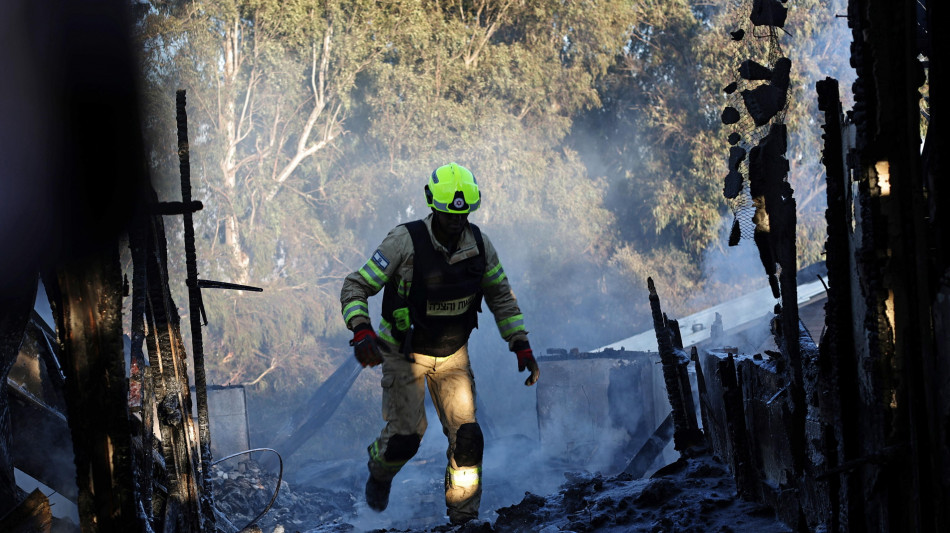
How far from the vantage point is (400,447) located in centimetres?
488

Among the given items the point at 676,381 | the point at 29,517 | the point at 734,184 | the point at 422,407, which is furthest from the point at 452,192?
the point at 29,517

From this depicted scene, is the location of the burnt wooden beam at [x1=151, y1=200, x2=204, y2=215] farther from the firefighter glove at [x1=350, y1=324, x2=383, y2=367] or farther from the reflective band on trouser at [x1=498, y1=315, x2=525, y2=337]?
the reflective band on trouser at [x1=498, y1=315, x2=525, y2=337]

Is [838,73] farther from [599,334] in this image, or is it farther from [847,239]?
[847,239]

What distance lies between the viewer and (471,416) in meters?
4.96

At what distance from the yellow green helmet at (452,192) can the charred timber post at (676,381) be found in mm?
1214

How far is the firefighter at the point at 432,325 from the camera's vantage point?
15.8ft

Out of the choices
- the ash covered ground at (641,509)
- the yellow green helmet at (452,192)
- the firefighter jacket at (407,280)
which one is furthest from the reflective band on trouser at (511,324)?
the ash covered ground at (641,509)

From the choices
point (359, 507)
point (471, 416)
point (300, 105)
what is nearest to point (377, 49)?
point (300, 105)

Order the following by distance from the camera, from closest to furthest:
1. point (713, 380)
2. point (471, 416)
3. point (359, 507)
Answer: point (713, 380), point (471, 416), point (359, 507)

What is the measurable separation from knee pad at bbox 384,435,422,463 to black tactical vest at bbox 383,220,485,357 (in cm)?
52

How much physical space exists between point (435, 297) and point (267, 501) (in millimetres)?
6438

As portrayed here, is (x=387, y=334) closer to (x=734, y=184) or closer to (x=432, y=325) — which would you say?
(x=432, y=325)

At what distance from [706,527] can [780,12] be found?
220cm

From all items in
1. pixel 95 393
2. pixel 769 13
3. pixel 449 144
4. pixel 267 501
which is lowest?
pixel 267 501
